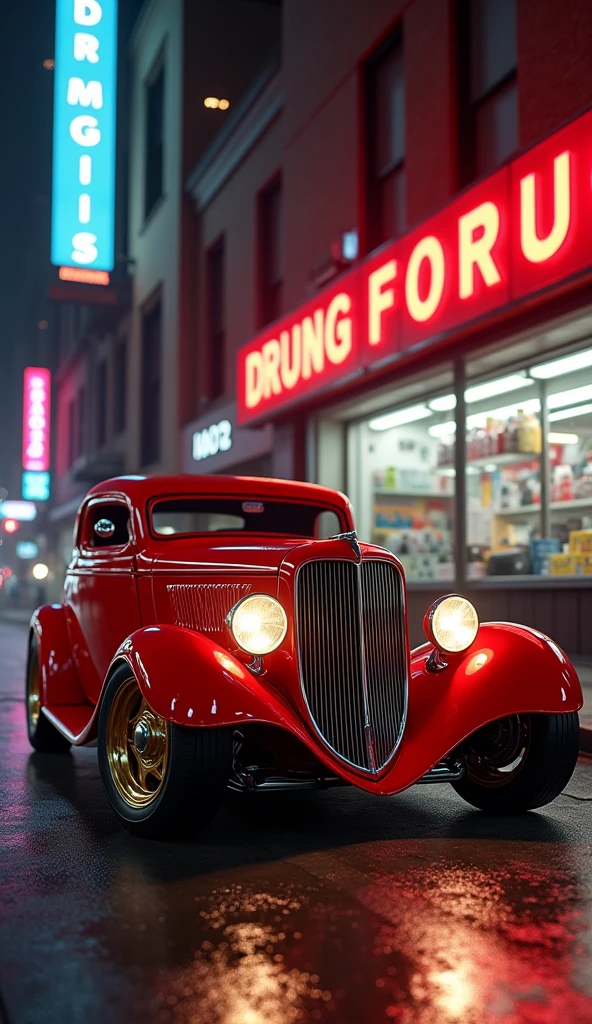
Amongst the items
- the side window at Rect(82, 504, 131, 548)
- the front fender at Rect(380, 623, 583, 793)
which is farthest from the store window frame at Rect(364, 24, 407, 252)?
the front fender at Rect(380, 623, 583, 793)

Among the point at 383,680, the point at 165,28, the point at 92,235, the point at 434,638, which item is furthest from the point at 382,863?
the point at 165,28

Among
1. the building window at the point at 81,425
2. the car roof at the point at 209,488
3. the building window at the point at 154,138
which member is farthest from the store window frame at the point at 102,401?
the car roof at the point at 209,488

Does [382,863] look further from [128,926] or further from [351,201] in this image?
[351,201]

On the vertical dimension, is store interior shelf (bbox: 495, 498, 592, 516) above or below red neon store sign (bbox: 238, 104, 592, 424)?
below

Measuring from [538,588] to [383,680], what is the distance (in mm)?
5861

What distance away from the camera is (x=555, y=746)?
4805 millimetres

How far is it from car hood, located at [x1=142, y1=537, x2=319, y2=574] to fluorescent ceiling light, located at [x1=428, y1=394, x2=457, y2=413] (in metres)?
6.61

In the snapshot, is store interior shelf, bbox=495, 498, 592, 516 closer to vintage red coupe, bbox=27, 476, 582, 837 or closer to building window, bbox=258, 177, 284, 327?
vintage red coupe, bbox=27, 476, 582, 837

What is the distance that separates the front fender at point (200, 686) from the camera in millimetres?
4172

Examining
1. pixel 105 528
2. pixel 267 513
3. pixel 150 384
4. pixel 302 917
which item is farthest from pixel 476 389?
pixel 150 384

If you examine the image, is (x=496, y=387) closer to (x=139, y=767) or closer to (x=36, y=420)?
(x=139, y=767)

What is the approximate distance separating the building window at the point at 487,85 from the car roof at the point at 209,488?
5449 millimetres

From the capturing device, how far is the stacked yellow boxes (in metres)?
9.77

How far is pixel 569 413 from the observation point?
33.8 feet
